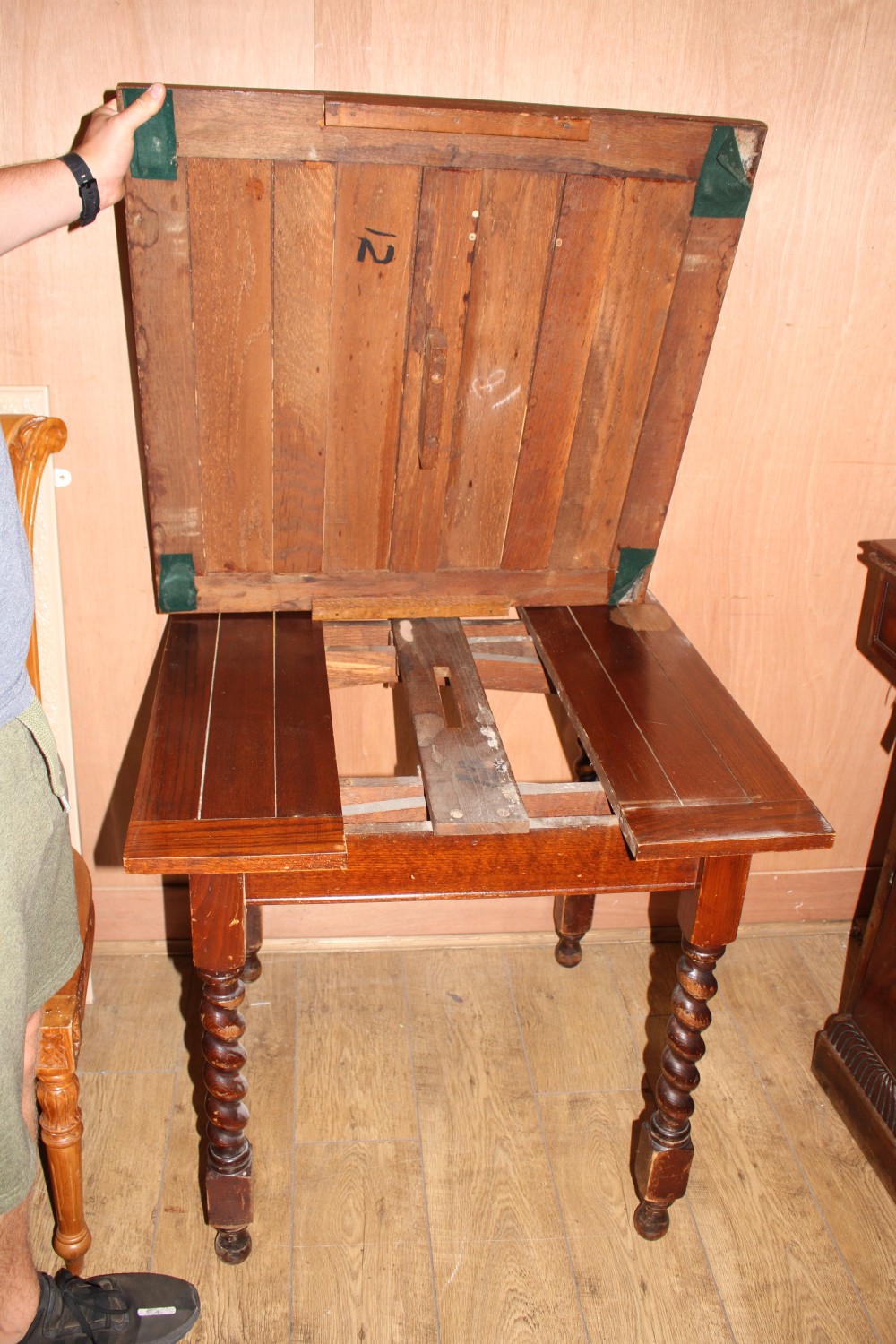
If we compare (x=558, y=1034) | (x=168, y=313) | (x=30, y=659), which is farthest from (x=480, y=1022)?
(x=168, y=313)

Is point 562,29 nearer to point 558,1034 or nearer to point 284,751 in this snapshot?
point 284,751

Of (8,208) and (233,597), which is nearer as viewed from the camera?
(8,208)

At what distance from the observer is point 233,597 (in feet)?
5.89

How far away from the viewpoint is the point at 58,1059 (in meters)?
1.54

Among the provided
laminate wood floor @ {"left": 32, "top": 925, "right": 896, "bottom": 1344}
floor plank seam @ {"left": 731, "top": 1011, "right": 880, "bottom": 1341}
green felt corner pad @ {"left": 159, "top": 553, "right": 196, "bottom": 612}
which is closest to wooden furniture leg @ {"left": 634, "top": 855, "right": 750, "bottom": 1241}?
laminate wood floor @ {"left": 32, "top": 925, "right": 896, "bottom": 1344}

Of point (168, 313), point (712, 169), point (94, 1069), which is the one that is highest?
point (712, 169)

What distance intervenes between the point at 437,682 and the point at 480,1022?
81 centimetres

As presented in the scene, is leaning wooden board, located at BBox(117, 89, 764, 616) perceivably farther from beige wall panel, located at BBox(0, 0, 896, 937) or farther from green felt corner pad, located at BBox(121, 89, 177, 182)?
beige wall panel, located at BBox(0, 0, 896, 937)

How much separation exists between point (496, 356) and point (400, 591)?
0.42 meters

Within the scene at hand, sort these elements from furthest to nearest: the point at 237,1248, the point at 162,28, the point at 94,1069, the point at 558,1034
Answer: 1. the point at 558,1034
2. the point at 94,1069
3. the point at 237,1248
4. the point at 162,28

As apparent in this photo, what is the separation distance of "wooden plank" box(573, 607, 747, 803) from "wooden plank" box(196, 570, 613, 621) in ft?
0.19

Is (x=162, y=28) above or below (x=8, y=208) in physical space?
above

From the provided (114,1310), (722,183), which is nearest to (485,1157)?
(114,1310)

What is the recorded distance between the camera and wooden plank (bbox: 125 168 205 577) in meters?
1.44
